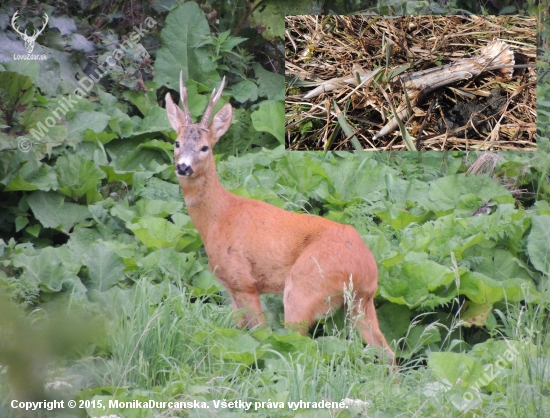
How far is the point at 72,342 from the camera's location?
6.52 ft

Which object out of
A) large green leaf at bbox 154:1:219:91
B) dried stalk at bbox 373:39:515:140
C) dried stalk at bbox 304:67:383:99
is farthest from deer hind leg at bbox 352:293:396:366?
large green leaf at bbox 154:1:219:91

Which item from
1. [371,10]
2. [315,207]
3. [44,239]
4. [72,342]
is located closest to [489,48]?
[371,10]

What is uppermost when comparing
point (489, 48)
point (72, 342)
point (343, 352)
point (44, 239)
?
point (72, 342)

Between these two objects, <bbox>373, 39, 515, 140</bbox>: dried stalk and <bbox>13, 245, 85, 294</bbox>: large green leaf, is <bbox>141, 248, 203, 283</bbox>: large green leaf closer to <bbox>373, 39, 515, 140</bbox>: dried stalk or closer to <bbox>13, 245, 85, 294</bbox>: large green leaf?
<bbox>13, 245, 85, 294</bbox>: large green leaf

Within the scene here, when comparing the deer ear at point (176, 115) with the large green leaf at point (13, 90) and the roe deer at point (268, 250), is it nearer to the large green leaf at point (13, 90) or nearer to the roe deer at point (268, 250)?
the roe deer at point (268, 250)

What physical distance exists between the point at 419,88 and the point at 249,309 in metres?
3.54

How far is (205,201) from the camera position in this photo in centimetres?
566

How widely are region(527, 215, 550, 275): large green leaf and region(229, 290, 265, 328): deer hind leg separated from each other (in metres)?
2.15

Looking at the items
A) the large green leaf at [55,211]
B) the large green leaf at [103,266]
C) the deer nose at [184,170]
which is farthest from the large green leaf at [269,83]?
the deer nose at [184,170]

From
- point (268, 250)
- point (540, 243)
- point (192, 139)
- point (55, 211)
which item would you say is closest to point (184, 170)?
point (192, 139)

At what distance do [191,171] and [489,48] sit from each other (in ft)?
12.9

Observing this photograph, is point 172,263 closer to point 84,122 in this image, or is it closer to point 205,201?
point 205,201

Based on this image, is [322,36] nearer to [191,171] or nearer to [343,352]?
[191,171]

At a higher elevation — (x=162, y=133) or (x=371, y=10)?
(x=371, y=10)
